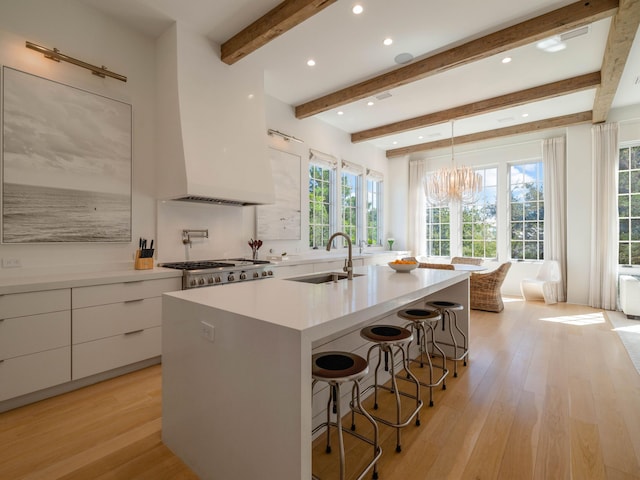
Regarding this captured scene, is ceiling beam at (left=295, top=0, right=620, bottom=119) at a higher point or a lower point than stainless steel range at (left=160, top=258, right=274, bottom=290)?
higher

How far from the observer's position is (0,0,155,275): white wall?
2.52 meters

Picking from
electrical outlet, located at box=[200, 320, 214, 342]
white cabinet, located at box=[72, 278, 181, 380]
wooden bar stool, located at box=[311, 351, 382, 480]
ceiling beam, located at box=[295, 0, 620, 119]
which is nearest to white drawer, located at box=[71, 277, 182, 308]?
white cabinet, located at box=[72, 278, 181, 380]

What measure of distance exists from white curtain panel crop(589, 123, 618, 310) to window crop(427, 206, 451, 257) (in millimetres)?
2513

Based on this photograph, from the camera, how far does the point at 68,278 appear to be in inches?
95.1

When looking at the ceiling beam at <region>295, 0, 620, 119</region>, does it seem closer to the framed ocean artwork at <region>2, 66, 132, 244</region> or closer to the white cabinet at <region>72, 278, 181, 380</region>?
the framed ocean artwork at <region>2, 66, 132, 244</region>

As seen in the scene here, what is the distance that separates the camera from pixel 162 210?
3.40 metres

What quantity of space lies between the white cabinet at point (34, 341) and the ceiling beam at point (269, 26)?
8.93 ft

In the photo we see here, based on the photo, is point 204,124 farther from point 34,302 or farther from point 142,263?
point 34,302

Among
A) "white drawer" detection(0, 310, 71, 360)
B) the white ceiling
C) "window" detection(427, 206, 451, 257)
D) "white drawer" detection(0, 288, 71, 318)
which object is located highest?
the white ceiling

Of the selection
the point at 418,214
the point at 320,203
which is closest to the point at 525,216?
the point at 418,214

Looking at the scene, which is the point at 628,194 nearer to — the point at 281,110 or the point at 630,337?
the point at 630,337

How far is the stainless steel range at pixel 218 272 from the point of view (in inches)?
118

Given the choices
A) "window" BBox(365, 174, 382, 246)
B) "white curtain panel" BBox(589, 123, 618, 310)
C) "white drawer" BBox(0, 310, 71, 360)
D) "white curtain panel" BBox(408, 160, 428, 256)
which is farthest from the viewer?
"white curtain panel" BBox(408, 160, 428, 256)

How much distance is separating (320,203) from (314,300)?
4182 millimetres
